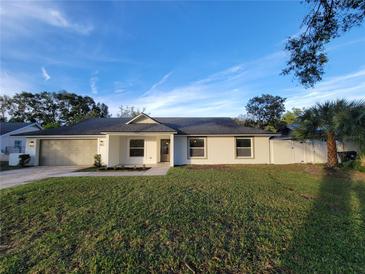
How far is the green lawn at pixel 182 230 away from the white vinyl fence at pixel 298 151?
788 cm

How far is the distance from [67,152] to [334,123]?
19117 mm

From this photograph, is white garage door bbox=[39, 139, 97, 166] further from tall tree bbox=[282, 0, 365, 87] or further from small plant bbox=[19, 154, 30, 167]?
tall tree bbox=[282, 0, 365, 87]

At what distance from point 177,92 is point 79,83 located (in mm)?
12046

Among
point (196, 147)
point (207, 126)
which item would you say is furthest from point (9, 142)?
point (207, 126)

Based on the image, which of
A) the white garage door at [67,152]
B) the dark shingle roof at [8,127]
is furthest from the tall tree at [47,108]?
the white garage door at [67,152]

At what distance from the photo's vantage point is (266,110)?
58.7ft

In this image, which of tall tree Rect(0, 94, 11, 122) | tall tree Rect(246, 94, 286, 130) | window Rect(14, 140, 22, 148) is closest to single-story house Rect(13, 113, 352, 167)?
tall tree Rect(246, 94, 286, 130)

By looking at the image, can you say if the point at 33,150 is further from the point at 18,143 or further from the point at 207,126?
the point at 207,126

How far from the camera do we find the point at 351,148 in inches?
Result: 559

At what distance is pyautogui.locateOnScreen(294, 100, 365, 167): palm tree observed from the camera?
10281 millimetres

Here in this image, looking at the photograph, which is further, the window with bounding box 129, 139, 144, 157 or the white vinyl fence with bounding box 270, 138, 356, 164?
the window with bounding box 129, 139, 144, 157

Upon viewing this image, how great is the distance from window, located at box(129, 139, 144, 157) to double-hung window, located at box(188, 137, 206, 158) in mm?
3963

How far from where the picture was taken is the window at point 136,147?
15023mm

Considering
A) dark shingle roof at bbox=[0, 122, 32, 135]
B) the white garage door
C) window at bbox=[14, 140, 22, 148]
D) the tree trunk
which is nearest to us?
the tree trunk
